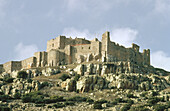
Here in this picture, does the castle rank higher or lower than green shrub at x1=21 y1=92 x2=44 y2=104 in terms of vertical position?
higher

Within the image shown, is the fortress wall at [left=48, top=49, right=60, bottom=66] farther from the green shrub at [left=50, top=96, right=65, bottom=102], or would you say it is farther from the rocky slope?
A: the green shrub at [left=50, top=96, right=65, bottom=102]

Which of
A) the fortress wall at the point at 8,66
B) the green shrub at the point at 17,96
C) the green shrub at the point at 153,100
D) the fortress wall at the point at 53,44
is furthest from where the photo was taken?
the fortress wall at the point at 53,44

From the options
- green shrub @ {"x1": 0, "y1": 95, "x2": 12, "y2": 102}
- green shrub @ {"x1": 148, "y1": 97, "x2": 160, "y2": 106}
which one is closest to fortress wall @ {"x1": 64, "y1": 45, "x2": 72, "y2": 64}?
green shrub @ {"x1": 0, "y1": 95, "x2": 12, "y2": 102}

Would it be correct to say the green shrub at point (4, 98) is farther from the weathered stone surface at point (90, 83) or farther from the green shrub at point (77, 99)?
the weathered stone surface at point (90, 83)

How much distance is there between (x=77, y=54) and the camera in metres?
97.7

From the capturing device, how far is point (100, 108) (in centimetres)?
5878

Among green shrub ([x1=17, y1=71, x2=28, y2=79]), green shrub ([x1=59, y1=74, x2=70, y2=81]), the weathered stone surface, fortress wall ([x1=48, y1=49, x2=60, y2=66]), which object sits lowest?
the weathered stone surface

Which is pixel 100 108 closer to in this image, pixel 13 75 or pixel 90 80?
pixel 90 80

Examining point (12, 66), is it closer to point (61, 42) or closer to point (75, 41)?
point (61, 42)

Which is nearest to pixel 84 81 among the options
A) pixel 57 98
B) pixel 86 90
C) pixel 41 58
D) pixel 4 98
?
pixel 86 90

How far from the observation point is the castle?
9512cm

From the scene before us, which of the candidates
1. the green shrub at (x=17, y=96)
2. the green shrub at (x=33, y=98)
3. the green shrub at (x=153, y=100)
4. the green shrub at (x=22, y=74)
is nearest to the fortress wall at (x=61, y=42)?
the green shrub at (x=22, y=74)

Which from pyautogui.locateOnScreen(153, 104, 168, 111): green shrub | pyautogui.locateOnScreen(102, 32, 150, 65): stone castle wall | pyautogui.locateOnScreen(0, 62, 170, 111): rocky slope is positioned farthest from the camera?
pyautogui.locateOnScreen(102, 32, 150, 65): stone castle wall

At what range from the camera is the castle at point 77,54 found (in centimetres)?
9512
